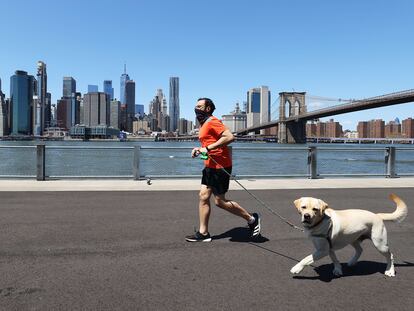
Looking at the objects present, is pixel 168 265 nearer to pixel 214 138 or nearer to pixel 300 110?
pixel 214 138

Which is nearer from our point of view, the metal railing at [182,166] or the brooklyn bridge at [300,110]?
the metal railing at [182,166]

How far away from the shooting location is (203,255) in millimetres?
4469

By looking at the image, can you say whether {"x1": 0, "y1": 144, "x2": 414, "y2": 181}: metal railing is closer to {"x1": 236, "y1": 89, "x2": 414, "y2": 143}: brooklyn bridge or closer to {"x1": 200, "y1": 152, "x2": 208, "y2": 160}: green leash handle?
{"x1": 200, "y1": 152, "x2": 208, "y2": 160}: green leash handle

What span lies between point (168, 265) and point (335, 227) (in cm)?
162

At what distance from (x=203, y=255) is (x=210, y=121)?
5.16 feet

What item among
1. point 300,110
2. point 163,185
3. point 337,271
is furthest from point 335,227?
point 300,110

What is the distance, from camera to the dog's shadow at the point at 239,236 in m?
5.14

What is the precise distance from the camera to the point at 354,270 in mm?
4020

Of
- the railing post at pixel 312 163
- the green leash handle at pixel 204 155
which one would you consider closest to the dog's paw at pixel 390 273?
the green leash handle at pixel 204 155

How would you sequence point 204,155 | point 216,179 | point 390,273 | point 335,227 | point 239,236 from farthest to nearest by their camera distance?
point 239,236 < point 216,179 < point 204,155 < point 390,273 < point 335,227

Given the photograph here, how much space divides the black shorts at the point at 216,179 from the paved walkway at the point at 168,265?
0.64m

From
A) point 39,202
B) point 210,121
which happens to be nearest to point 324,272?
point 210,121

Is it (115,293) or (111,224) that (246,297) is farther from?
(111,224)

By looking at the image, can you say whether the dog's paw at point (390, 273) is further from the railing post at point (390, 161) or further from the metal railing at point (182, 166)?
the railing post at point (390, 161)
